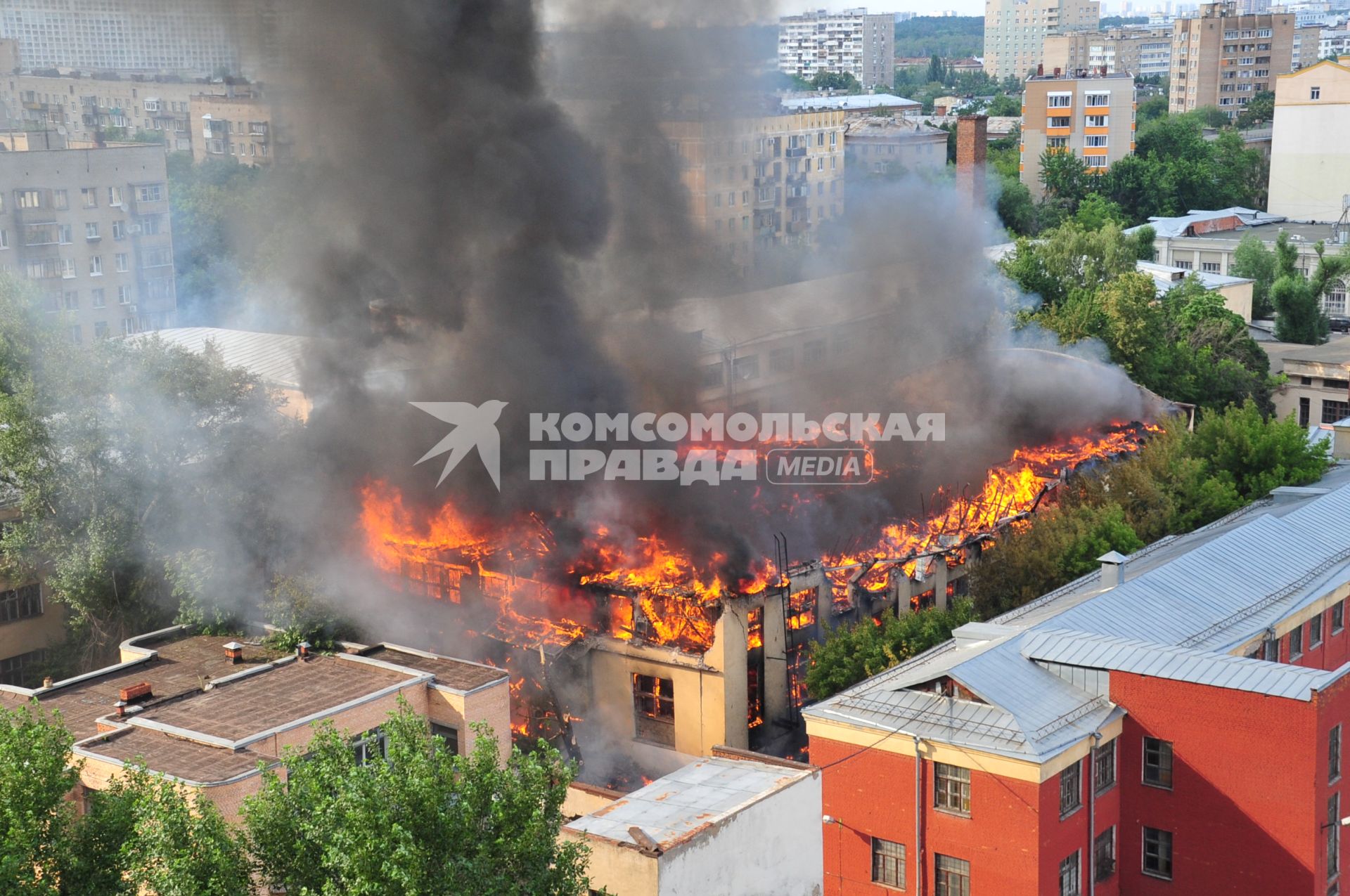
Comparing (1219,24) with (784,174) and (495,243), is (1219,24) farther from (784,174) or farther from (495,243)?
(495,243)

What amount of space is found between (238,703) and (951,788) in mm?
8770

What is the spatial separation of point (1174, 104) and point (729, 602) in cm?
10375

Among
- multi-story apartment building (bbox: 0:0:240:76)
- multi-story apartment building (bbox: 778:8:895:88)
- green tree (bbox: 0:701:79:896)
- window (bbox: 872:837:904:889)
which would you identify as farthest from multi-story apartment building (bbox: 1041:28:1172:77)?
green tree (bbox: 0:701:79:896)

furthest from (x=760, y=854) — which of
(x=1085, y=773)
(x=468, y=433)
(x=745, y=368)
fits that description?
(x=745, y=368)

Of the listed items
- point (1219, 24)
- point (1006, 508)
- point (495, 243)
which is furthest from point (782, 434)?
point (1219, 24)

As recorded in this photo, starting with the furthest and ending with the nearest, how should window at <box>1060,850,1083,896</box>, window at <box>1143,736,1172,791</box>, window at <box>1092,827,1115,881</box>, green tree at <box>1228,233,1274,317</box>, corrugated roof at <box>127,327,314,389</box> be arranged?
green tree at <box>1228,233,1274,317</box>, corrugated roof at <box>127,327,314,389</box>, window at <box>1092,827,1115,881</box>, window at <box>1143,736,1172,791</box>, window at <box>1060,850,1083,896</box>

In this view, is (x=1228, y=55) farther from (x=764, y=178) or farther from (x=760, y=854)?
(x=760, y=854)

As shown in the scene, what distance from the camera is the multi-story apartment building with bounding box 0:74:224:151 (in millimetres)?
55312

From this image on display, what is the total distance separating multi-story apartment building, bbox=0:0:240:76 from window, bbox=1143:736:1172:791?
706 inches

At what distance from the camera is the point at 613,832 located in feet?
47.0

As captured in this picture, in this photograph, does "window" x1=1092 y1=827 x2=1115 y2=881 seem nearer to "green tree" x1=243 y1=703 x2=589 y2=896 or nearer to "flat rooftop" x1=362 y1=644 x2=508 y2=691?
"green tree" x1=243 y1=703 x2=589 y2=896

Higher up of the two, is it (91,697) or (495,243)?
(495,243)

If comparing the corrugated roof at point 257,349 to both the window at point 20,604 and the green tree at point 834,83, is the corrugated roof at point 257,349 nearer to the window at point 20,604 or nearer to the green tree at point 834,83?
the window at point 20,604

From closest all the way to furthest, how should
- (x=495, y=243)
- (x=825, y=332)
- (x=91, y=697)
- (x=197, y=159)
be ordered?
(x=91, y=697) → (x=495, y=243) → (x=825, y=332) → (x=197, y=159)
